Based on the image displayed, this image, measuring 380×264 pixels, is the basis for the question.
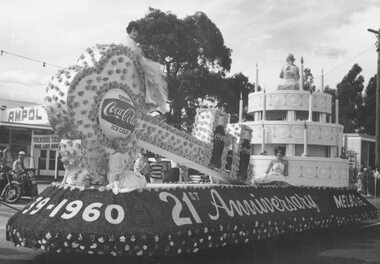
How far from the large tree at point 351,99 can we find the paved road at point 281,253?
1440 inches

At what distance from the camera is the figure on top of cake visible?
22484 mm

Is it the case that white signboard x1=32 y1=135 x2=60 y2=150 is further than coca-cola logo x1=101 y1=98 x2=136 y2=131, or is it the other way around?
white signboard x1=32 y1=135 x2=60 y2=150

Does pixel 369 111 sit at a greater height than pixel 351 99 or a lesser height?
lesser

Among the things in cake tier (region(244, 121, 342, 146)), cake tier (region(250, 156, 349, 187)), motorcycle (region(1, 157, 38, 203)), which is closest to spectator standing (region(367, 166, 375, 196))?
cake tier (region(250, 156, 349, 187))

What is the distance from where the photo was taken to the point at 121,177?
5254mm

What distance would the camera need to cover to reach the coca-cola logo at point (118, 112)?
17.4 feet

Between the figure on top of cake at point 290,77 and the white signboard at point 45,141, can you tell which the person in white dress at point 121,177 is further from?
the figure on top of cake at point 290,77

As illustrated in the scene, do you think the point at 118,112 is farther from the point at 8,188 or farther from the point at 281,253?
the point at 8,188

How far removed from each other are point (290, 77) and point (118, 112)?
59.9 feet

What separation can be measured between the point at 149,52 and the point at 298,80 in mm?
8564

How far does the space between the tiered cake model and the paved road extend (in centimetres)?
1232

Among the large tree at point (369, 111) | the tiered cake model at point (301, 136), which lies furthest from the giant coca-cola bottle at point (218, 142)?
the large tree at point (369, 111)

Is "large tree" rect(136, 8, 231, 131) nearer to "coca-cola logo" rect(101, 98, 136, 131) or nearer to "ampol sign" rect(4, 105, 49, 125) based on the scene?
"ampol sign" rect(4, 105, 49, 125)

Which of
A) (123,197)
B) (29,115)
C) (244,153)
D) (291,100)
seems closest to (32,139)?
(29,115)
